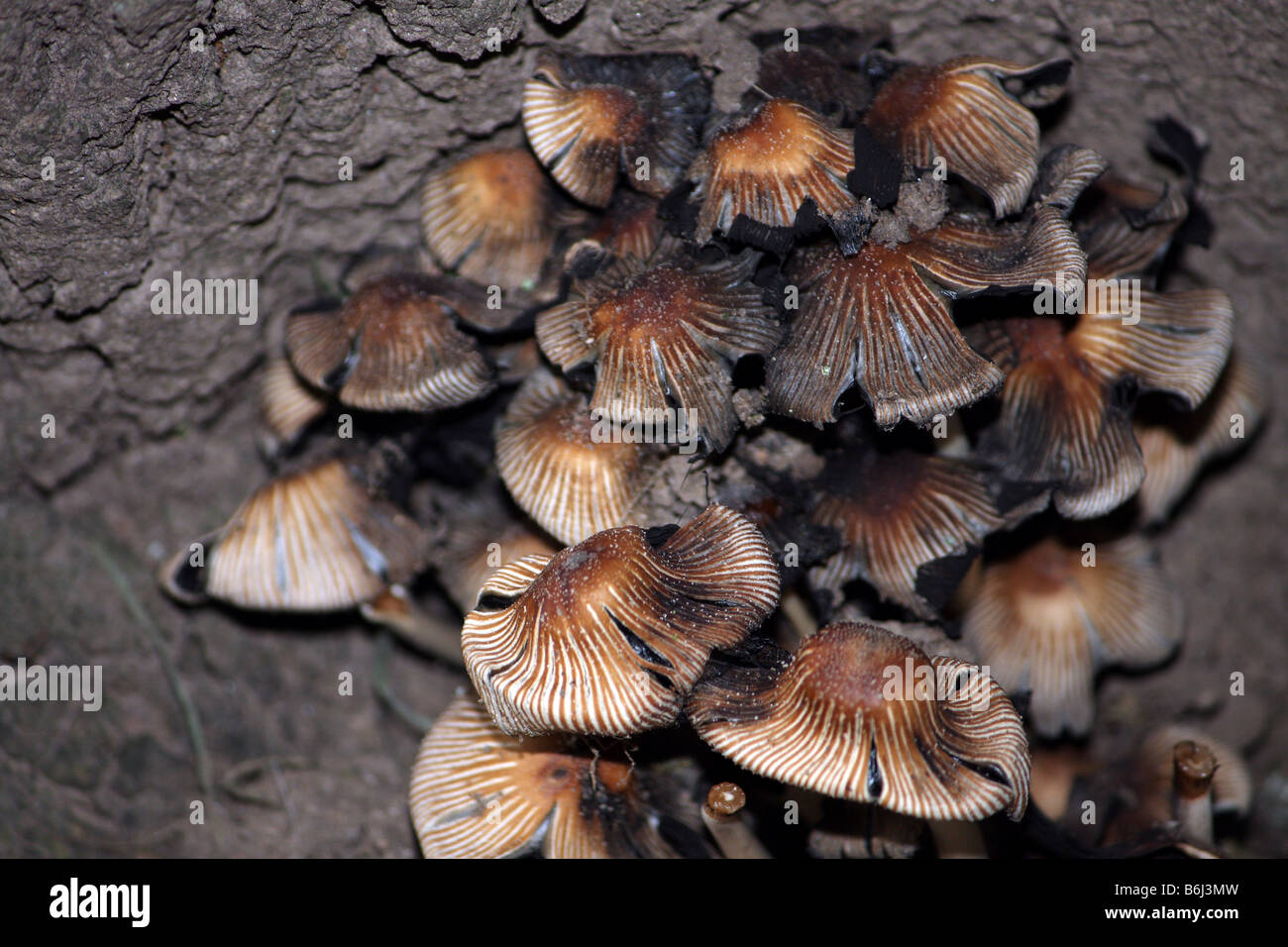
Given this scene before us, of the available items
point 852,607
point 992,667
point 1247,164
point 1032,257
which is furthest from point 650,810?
point 1247,164

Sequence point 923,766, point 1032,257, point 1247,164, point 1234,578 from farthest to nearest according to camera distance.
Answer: point 1234,578 < point 1247,164 < point 1032,257 < point 923,766

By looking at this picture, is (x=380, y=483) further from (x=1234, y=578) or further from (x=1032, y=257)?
(x=1234, y=578)


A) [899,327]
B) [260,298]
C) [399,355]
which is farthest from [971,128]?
[260,298]

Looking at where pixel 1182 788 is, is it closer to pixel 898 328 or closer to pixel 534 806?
pixel 898 328

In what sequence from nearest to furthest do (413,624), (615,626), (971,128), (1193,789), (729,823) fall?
1. (615,626)
2. (729,823)
3. (971,128)
4. (1193,789)
5. (413,624)

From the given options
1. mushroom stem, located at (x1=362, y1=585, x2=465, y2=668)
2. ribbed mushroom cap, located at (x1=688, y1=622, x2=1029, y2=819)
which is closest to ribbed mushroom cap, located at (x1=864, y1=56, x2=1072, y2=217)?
ribbed mushroom cap, located at (x1=688, y1=622, x2=1029, y2=819)

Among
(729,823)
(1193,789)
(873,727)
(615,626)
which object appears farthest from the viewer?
(1193,789)

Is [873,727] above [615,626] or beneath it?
beneath

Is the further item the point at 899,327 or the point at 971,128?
the point at 971,128
